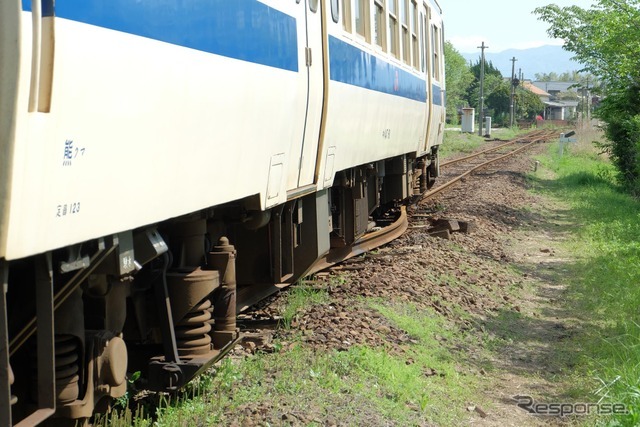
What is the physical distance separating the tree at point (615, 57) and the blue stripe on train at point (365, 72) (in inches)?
218

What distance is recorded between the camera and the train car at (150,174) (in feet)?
9.80

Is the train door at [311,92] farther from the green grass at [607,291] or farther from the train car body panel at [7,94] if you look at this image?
the train car body panel at [7,94]

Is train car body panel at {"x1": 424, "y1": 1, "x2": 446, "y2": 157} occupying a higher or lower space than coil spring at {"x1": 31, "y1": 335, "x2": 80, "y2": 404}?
higher

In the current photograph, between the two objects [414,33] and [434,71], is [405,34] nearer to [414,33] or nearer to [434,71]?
[414,33]

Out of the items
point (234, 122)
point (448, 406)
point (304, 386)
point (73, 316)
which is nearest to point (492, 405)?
point (448, 406)

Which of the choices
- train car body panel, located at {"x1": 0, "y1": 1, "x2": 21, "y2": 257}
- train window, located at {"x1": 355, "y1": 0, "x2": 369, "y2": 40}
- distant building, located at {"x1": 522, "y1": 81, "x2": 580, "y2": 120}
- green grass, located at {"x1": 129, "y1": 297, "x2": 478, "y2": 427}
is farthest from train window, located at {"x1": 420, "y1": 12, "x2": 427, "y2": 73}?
distant building, located at {"x1": 522, "y1": 81, "x2": 580, "y2": 120}

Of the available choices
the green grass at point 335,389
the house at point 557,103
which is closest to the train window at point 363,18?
the green grass at point 335,389

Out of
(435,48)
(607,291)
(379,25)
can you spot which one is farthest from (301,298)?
(435,48)

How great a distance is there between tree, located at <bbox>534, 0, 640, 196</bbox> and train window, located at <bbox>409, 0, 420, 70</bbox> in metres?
4.35

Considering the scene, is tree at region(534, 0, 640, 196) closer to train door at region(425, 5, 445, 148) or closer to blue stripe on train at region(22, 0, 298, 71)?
train door at region(425, 5, 445, 148)

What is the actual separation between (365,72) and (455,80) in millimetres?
90698

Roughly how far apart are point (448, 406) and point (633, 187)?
51.0ft

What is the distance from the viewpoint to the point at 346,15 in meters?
7.68

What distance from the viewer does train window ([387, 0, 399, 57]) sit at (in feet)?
32.9
